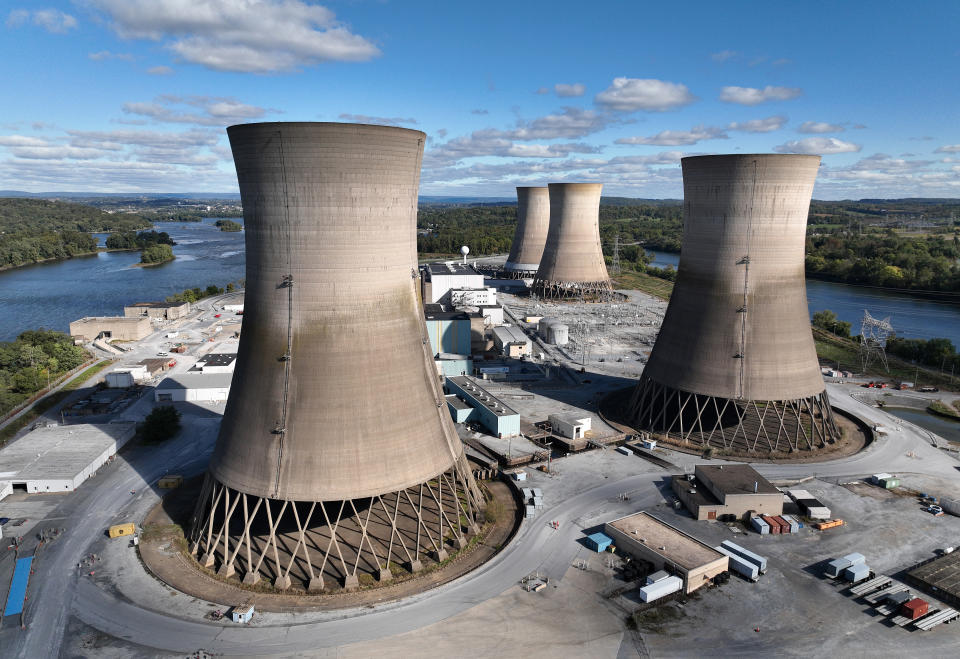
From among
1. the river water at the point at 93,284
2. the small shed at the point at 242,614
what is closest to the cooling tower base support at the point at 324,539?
the small shed at the point at 242,614

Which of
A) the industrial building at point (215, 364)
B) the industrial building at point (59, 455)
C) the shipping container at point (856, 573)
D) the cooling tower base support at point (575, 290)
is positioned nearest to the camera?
the shipping container at point (856, 573)

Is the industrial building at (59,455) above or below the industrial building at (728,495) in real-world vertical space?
below

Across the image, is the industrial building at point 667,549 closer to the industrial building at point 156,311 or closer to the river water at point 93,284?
the industrial building at point 156,311

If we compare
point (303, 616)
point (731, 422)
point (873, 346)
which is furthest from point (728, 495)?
point (873, 346)

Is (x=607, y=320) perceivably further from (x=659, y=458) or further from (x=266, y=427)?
(x=266, y=427)

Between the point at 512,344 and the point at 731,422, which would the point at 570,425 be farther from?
the point at 512,344

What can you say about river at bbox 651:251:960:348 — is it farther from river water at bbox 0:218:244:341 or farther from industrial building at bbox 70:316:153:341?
river water at bbox 0:218:244:341
